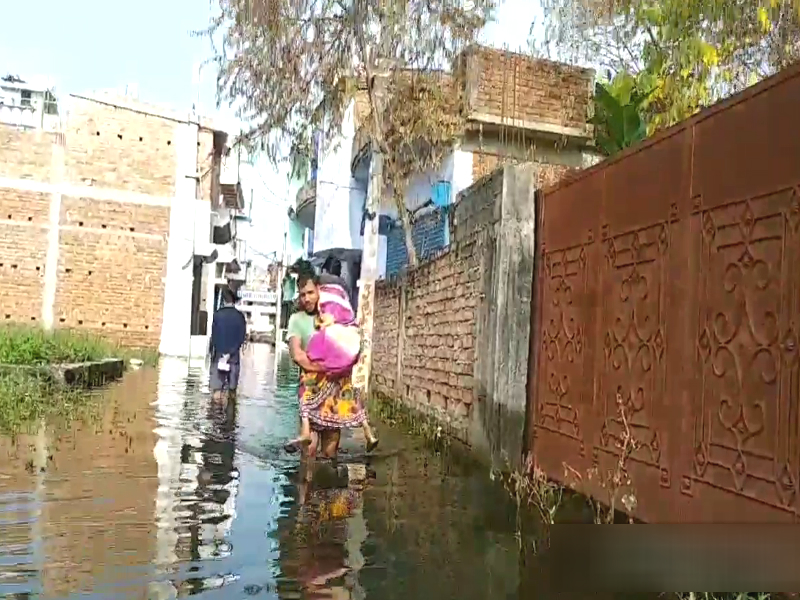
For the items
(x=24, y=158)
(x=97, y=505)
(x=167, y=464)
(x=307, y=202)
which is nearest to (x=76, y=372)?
(x=167, y=464)

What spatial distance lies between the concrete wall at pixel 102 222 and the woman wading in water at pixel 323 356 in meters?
21.0

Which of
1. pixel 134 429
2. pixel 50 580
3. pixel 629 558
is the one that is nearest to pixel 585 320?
pixel 629 558

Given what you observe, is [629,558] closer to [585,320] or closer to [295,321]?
[585,320]

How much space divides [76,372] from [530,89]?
9418mm

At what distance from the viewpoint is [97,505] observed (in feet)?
18.2

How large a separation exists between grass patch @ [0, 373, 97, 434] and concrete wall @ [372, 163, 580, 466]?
14.0 ft

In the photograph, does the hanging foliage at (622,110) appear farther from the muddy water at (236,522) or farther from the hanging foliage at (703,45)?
the muddy water at (236,522)

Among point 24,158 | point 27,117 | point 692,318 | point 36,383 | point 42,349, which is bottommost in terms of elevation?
point 36,383

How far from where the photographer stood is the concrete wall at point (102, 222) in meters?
26.0

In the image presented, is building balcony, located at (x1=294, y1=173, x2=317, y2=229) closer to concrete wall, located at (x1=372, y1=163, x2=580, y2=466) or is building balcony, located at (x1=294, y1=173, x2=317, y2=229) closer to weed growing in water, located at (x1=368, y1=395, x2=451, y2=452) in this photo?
weed growing in water, located at (x1=368, y1=395, x2=451, y2=452)

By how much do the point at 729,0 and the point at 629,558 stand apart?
840cm

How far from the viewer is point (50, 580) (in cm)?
395

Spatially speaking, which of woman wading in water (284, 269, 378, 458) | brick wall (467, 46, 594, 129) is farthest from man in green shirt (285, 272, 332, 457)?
brick wall (467, 46, 594, 129)

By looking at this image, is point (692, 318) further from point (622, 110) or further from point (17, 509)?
Answer: point (622, 110)
